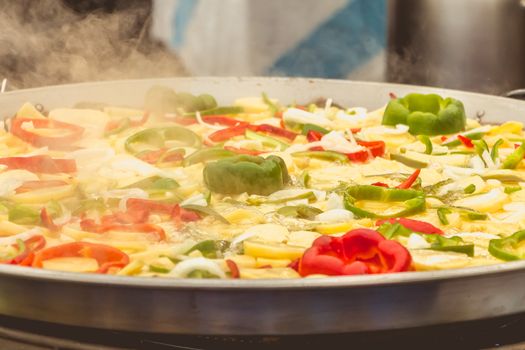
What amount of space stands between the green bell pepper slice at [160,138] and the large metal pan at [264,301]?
198cm

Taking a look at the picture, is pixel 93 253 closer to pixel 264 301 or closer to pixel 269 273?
pixel 269 273

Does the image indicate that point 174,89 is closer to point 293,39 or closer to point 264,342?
point 264,342

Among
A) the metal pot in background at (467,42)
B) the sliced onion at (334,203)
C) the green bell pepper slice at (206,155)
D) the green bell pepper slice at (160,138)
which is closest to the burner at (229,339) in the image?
the sliced onion at (334,203)

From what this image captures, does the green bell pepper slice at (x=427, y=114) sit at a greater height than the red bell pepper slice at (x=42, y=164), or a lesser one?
greater

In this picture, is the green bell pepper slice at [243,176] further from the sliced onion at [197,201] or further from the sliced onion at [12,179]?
the sliced onion at [12,179]

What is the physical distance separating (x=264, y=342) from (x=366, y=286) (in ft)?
0.93

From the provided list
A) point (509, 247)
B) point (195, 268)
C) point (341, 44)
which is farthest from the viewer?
point (341, 44)

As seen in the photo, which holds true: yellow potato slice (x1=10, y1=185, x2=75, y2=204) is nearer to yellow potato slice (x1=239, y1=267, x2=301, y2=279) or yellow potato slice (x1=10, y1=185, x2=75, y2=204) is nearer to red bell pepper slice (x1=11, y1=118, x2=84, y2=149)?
red bell pepper slice (x1=11, y1=118, x2=84, y2=149)

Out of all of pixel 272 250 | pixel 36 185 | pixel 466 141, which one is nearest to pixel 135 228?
pixel 272 250

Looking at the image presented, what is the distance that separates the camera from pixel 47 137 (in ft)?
12.5

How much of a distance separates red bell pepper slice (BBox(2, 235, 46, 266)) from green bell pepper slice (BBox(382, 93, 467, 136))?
2.26m

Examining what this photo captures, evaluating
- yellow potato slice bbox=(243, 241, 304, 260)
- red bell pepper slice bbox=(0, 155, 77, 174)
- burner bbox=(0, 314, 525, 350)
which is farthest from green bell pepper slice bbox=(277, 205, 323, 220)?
red bell pepper slice bbox=(0, 155, 77, 174)

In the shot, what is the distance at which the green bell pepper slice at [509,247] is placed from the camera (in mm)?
2367

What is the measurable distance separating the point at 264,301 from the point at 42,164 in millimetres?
1907
